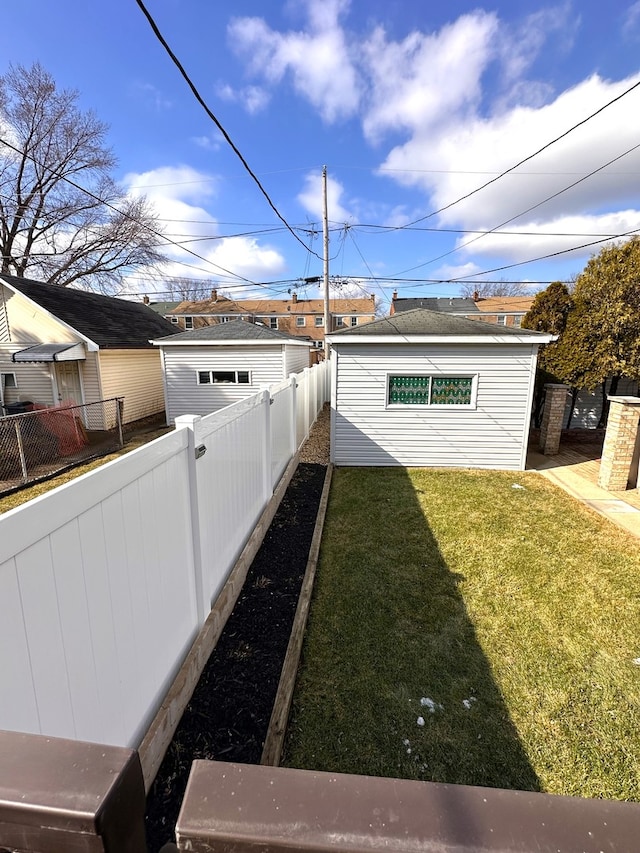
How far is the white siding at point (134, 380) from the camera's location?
12509 mm

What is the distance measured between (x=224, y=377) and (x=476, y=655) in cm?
1141

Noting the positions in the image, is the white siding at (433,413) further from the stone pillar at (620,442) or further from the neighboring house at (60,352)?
the neighboring house at (60,352)

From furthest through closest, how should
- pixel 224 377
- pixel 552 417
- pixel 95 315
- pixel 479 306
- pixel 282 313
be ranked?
pixel 282 313, pixel 479 306, pixel 95 315, pixel 224 377, pixel 552 417

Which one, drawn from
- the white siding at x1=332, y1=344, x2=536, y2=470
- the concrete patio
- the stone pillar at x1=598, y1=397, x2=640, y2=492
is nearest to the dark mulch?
the white siding at x1=332, y1=344, x2=536, y2=470

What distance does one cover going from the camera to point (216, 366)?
1292 centimetres

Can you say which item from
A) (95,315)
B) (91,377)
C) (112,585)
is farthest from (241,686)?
(95,315)

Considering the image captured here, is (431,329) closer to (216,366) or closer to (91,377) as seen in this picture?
(216,366)

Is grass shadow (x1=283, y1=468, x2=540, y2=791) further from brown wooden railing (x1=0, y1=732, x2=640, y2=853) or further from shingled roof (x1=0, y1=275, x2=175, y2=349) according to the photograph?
shingled roof (x1=0, y1=275, x2=175, y2=349)

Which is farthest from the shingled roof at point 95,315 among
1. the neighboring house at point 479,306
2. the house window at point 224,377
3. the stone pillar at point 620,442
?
the neighboring house at point 479,306

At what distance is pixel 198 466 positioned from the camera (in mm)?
2779

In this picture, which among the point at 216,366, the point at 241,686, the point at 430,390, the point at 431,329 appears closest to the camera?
the point at 241,686

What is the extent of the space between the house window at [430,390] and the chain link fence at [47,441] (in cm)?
689

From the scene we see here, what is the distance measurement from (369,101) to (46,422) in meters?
10.8

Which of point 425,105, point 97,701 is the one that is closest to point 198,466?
point 97,701
